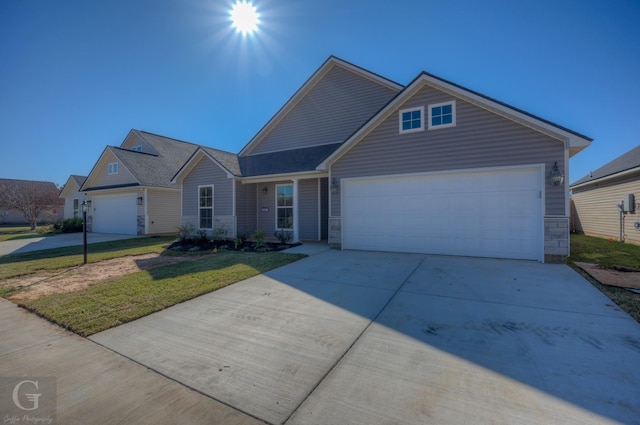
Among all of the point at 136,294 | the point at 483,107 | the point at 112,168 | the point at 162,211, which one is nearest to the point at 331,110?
the point at 483,107

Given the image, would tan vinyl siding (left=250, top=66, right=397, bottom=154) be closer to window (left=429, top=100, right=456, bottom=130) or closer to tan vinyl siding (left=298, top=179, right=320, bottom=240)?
tan vinyl siding (left=298, top=179, right=320, bottom=240)

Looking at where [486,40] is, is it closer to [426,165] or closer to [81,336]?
[426,165]

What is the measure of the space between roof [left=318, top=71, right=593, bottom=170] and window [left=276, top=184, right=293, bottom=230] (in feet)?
12.8

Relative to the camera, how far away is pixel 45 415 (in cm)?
218

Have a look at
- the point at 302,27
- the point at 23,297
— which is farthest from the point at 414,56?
the point at 23,297

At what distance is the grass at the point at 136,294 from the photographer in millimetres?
4004

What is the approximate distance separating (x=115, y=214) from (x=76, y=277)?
14.0m

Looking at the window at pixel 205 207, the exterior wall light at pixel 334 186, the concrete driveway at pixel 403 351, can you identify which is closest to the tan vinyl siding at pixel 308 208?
the exterior wall light at pixel 334 186

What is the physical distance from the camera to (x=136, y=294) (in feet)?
16.7

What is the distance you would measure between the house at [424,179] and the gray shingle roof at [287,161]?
0.37 feet

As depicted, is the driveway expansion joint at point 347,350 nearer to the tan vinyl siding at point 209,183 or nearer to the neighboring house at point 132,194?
the tan vinyl siding at point 209,183

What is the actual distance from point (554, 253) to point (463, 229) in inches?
88.3

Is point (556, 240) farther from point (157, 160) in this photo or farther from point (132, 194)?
point (157, 160)

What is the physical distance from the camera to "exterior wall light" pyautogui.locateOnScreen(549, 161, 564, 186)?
7.19 metres
